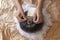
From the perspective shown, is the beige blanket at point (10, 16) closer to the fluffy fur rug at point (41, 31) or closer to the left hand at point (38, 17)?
the fluffy fur rug at point (41, 31)

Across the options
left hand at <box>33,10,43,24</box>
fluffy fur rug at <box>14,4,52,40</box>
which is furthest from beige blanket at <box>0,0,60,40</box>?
left hand at <box>33,10,43,24</box>

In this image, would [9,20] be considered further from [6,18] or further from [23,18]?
[23,18]

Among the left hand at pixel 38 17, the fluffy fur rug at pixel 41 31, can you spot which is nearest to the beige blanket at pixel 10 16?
the fluffy fur rug at pixel 41 31

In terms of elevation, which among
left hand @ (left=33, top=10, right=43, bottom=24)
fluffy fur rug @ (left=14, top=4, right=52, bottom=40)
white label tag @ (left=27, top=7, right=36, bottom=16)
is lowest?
fluffy fur rug @ (left=14, top=4, right=52, bottom=40)

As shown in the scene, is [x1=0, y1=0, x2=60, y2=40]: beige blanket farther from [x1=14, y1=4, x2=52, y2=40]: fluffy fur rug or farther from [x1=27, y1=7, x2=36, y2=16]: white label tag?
[x1=27, y1=7, x2=36, y2=16]: white label tag

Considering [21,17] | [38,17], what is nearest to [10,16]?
[21,17]

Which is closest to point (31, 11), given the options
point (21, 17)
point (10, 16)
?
point (21, 17)

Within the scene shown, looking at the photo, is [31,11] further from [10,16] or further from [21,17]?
[10,16]

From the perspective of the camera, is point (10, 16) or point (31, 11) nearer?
point (31, 11)

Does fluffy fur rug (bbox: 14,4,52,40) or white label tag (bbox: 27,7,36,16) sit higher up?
white label tag (bbox: 27,7,36,16)

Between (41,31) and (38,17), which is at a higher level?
(38,17)

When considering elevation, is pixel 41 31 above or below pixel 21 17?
below

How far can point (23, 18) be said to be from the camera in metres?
1.25

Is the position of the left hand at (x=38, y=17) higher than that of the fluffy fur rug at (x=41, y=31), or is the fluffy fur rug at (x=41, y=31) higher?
the left hand at (x=38, y=17)
